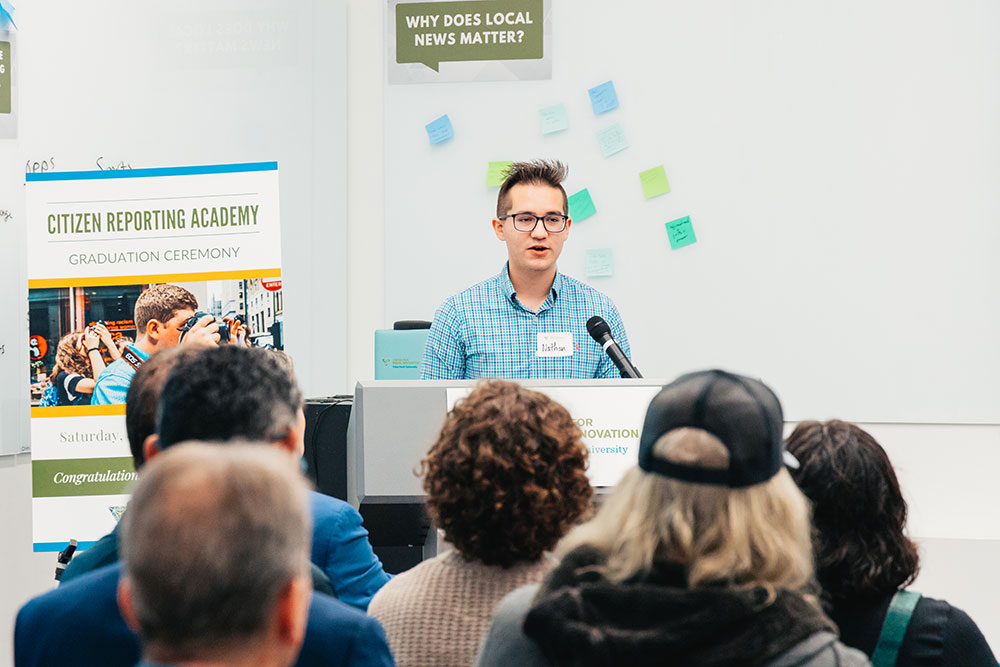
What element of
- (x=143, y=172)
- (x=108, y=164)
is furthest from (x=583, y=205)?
(x=143, y=172)

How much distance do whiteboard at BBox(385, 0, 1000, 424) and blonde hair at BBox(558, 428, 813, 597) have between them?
3.56m

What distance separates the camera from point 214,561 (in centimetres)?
79

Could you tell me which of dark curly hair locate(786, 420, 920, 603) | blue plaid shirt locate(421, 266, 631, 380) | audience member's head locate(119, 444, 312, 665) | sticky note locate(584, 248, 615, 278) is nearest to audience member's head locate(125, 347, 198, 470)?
audience member's head locate(119, 444, 312, 665)

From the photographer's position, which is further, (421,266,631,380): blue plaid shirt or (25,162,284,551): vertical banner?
(421,266,631,380): blue plaid shirt

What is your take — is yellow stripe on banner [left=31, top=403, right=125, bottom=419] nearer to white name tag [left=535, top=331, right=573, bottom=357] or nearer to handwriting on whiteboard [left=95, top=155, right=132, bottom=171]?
handwriting on whiteboard [left=95, top=155, right=132, bottom=171]

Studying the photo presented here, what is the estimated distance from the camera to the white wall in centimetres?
315

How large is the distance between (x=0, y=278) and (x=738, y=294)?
9.58 ft

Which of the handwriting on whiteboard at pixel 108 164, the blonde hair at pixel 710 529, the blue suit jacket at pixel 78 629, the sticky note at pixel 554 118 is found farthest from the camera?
the sticky note at pixel 554 118

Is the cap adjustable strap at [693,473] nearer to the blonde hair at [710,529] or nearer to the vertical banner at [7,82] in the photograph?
the blonde hair at [710,529]

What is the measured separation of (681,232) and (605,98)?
0.69 m

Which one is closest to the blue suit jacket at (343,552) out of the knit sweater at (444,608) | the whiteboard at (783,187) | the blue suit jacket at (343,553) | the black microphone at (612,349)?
the blue suit jacket at (343,553)

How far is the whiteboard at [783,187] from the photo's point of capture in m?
4.29

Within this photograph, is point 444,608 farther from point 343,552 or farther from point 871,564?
point 871,564

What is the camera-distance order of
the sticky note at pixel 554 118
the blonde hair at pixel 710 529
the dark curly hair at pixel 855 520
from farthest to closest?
the sticky note at pixel 554 118 → the dark curly hair at pixel 855 520 → the blonde hair at pixel 710 529
